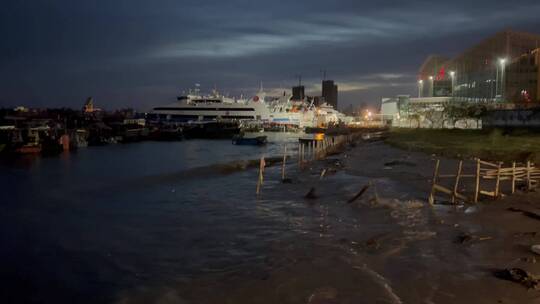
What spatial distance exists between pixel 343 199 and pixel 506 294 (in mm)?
10042

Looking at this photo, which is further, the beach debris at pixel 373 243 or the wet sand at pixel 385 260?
the beach debris at pixel 373 243

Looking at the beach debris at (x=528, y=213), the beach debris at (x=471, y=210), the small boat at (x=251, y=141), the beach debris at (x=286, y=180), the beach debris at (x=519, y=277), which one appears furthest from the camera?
the small boat at (x=251, y=141)

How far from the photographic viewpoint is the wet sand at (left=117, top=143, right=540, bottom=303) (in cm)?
837

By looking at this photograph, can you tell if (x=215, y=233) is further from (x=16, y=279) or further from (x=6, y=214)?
(x=6, y=214)

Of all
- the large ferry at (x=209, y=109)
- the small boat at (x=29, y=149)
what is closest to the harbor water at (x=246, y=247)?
the small boat at (x=29, y=149)

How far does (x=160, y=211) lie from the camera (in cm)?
1797

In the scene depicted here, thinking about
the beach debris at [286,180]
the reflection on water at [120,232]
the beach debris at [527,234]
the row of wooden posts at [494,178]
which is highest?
the row of wooden posts at [494,178]

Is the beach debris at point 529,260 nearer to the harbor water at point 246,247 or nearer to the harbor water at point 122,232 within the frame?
the harbor water at point 246,247

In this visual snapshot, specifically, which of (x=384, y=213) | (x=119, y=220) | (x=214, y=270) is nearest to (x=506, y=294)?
(x=214, y=270)

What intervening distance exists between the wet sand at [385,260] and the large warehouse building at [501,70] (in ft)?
141

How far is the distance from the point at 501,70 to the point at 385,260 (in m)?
52.5

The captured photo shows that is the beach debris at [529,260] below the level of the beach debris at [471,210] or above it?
below

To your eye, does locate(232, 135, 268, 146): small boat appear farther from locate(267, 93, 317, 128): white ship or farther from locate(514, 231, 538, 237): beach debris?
locate(514, 231, 538, 237): beach debris

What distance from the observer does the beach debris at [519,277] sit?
780 centimetres
